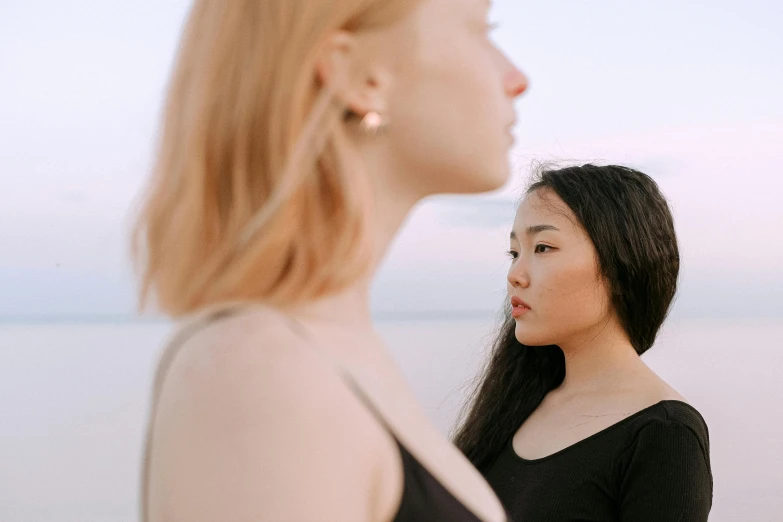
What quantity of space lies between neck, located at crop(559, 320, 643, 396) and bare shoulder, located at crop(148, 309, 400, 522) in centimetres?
149

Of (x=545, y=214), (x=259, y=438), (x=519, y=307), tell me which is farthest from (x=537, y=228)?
Result: (x=259, y=438)

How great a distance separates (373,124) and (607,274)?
143 centimetres

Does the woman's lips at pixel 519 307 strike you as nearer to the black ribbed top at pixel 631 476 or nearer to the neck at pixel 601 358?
the neck at pixel 601 358

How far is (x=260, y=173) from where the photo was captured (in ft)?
2.11

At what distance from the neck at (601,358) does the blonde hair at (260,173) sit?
4.77ft

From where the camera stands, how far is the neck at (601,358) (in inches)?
78.1

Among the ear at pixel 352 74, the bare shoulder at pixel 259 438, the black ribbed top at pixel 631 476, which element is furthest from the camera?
the black ribbed top at pixel 631 476

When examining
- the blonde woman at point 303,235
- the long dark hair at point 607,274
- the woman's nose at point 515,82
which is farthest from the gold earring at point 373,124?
the long dark hair at point 607,274

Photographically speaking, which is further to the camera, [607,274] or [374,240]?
[607,274]

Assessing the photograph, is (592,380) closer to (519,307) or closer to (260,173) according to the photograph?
(519,307)

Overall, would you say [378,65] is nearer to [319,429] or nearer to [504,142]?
[504,142]

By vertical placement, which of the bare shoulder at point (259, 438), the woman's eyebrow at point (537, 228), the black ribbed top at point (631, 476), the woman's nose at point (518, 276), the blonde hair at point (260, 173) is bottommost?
the black ribbed top at point (631, 476)

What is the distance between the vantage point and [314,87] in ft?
2.15

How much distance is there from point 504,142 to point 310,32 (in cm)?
20
